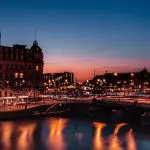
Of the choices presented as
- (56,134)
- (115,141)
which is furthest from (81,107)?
(115,141)

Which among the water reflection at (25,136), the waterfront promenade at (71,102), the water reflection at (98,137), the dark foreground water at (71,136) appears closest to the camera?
the water reflection at (25,136)

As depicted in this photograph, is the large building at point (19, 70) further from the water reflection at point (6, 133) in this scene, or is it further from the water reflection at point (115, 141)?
the water reflection at point (115, 141)

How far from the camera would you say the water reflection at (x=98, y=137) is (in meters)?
63.6

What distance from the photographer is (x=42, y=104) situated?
10362 centimetres

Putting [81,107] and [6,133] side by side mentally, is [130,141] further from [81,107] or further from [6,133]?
[81,107]

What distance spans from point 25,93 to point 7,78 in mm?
7623

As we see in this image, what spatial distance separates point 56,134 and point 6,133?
Answer: 351 inches

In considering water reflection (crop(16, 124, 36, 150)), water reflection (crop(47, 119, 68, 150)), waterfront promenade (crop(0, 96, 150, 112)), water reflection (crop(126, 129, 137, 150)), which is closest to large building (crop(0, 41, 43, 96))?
waterfront promenade (crop(0, 96, 150, 112))

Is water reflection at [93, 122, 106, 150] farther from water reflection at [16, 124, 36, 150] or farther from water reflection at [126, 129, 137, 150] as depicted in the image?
water reflection at [16, 124, 36, 150]

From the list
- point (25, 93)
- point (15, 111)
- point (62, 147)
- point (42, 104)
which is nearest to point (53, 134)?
point (62, 147)

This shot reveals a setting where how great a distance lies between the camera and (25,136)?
235 feet

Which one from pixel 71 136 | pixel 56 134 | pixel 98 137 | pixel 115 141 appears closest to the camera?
pixel 115 141

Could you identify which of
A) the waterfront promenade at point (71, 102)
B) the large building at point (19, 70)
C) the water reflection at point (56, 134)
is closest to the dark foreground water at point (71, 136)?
the water reflection at point (56, 134)

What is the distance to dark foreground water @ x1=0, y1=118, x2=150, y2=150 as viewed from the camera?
63.4 metres
